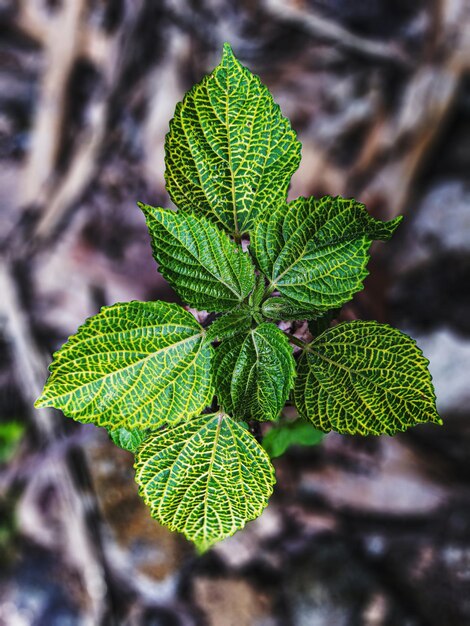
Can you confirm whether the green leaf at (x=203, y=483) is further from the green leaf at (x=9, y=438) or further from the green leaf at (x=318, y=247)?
the green leaf at (x=9, y=438)

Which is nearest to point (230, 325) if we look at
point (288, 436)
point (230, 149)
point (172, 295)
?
point (230, 149)

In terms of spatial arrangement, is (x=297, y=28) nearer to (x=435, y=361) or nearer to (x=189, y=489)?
(x=435, y=361)

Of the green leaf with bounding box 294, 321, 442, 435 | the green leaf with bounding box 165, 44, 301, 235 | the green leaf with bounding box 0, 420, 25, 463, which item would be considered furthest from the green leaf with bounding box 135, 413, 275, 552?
the green leaf with bounding box 0, 420, 25, 463

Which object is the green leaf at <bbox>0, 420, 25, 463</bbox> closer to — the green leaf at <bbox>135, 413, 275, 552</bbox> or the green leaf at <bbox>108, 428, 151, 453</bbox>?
the green leaf at <bbox>108, 428, 151, 453</bbox>

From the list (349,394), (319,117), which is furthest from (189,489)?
(319,117)

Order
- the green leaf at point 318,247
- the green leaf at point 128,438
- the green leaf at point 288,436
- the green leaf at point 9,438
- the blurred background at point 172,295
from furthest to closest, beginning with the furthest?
the green leaf at point 9,438 < the blurred background at point 172,295 < the green leaf at point 288,436 < the green leaf at point 128,438 < the green leaf at point 318,247

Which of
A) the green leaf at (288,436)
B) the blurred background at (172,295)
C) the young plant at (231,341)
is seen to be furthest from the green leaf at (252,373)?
the blurred background at (172,295)
